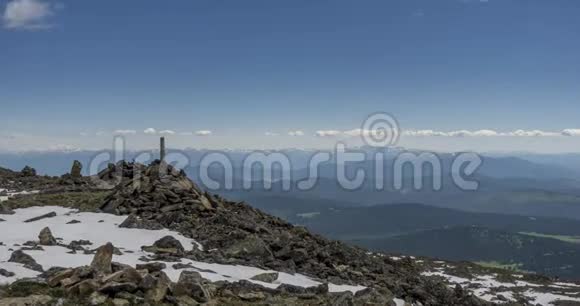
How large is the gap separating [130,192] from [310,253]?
54.0ft

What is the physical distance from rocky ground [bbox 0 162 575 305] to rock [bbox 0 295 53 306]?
0.06 metres

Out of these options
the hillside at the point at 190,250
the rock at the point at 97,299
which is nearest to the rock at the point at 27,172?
the hillside at the point at 190,250

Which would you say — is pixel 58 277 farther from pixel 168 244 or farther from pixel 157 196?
pixel 157 196

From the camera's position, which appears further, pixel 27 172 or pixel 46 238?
pixel 27 172

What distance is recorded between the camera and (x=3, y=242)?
28.2 meters

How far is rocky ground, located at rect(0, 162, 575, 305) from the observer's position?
760 inches

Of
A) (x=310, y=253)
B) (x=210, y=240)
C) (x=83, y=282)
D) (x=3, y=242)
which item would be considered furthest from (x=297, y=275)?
(x=3, y=242)

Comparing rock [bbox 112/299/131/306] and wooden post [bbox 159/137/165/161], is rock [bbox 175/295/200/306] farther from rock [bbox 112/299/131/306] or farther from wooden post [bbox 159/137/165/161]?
wooden post [bbox 159/137/165/161]

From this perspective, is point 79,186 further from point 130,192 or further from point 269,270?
point 269,270

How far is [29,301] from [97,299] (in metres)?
2.14

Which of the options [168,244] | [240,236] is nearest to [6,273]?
[168,244]

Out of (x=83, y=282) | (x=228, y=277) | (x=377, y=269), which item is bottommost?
(x=377, y=269)

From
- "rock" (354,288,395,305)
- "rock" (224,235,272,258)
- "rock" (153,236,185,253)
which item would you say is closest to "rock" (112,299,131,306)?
"rock" (354,288,395,305)

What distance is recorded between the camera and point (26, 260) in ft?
74.5
